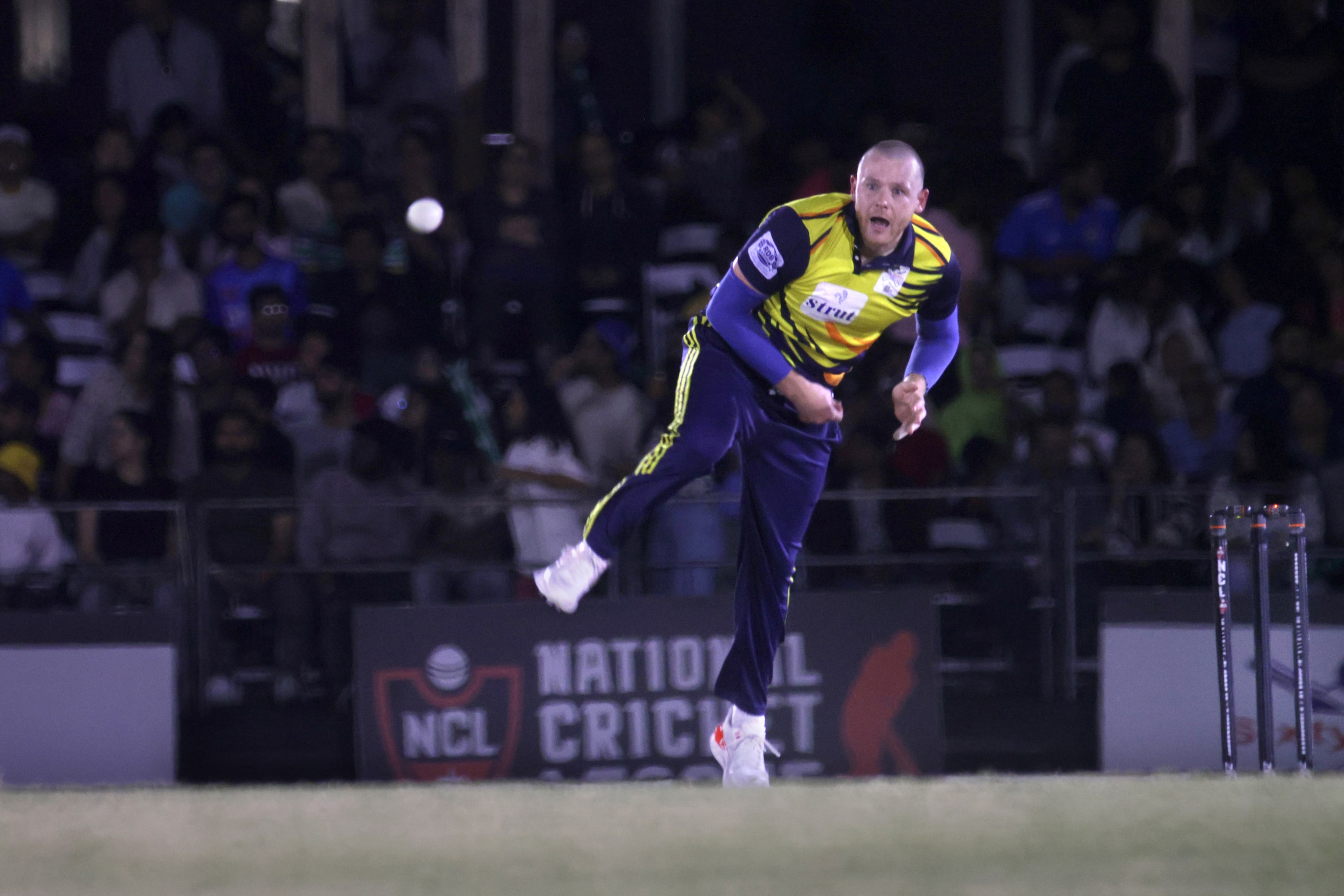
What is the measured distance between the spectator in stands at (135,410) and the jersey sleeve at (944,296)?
5420 mm

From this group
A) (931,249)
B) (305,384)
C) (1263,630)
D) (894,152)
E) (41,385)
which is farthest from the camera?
(41,385)

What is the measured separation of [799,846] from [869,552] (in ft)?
18.1

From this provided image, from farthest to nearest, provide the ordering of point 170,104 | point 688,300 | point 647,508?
point 170,104 → point 688,300 → point 647,508

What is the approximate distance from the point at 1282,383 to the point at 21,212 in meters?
8.27

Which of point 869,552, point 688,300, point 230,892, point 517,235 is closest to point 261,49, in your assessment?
point 517,235

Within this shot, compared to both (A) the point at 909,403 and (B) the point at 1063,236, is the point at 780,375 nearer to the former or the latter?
(A) the point at 909,403

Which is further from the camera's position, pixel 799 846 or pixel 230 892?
pixel 799 846

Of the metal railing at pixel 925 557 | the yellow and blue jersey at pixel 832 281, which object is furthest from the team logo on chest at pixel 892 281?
the metal railing at pixel 925 557

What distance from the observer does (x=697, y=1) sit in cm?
1316

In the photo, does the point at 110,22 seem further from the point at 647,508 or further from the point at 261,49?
the point at 647,508

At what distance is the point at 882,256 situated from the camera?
5480 millimetres

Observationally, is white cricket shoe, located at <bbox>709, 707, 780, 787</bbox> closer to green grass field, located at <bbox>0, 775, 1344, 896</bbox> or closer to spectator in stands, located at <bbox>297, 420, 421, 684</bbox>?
green grass field, located at <bbox>0, 775, 1344, 896</bbox>

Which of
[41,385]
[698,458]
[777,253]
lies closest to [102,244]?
[41,385]

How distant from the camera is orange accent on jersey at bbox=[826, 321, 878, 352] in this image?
564 centimetres
